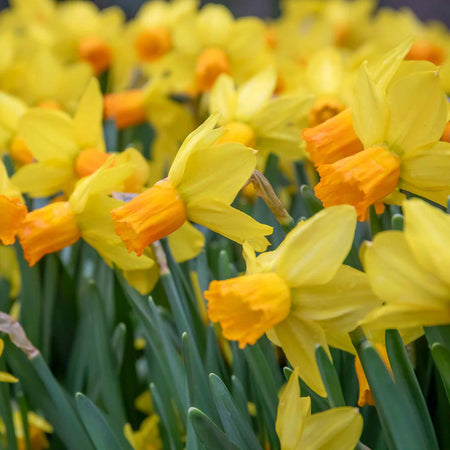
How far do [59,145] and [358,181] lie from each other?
0.52m

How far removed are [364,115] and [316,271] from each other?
18 centimetres

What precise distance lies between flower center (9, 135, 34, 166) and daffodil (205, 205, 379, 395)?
661mm

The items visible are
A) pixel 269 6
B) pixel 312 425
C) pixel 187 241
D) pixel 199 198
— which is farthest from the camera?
pixel 269 6

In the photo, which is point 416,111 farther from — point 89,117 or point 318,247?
point 89,117

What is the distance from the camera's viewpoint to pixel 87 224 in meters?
0.75

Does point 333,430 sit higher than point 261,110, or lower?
lower

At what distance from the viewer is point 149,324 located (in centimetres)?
74

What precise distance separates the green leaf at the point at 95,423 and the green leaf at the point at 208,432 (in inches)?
5.8

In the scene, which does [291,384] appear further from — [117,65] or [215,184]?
[117,65]

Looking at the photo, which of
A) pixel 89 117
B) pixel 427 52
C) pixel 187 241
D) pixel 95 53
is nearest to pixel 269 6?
pixel 95 53

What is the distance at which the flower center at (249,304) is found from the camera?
1.68ft

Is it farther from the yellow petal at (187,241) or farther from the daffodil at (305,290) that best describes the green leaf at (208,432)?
the yellow petal at (187,241)

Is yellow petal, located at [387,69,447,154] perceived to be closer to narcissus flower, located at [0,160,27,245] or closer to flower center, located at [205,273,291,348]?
flower center, located at [205,273,291,348]

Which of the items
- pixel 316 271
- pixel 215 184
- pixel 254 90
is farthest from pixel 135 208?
pixel 254 90
